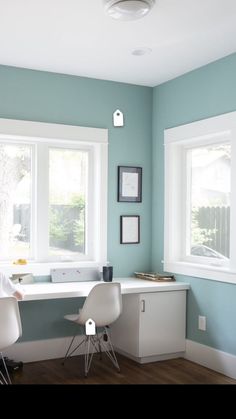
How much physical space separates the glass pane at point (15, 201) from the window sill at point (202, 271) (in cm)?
136

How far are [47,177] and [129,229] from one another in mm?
966

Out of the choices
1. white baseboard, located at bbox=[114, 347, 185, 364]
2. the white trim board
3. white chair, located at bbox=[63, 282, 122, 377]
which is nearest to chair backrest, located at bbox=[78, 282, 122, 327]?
white chair, located at bbox=[63, 282, 122, 377]

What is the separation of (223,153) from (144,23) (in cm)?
142

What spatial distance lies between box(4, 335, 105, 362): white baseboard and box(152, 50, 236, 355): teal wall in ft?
3.69

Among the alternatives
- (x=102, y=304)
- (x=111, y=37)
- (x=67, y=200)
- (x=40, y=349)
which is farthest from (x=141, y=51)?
(x=40, y=349)

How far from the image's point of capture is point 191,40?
146 inches

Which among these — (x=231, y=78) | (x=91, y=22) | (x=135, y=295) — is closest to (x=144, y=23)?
(x=91, y=22)

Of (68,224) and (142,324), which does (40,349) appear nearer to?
(142,324)

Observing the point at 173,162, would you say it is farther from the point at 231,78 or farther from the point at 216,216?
the point at 231,78

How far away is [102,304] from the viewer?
3881mm

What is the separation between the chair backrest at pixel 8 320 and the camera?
3.27 m

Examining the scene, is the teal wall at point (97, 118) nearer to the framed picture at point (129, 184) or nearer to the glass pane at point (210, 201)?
the framed picture at point (129, 184)

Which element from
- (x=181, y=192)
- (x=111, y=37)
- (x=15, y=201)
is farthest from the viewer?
(x=181, y=192)

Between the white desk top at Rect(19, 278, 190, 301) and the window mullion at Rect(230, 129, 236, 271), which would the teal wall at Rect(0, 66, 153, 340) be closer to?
the white desk top at Rect(19, 278, 190, 301)
